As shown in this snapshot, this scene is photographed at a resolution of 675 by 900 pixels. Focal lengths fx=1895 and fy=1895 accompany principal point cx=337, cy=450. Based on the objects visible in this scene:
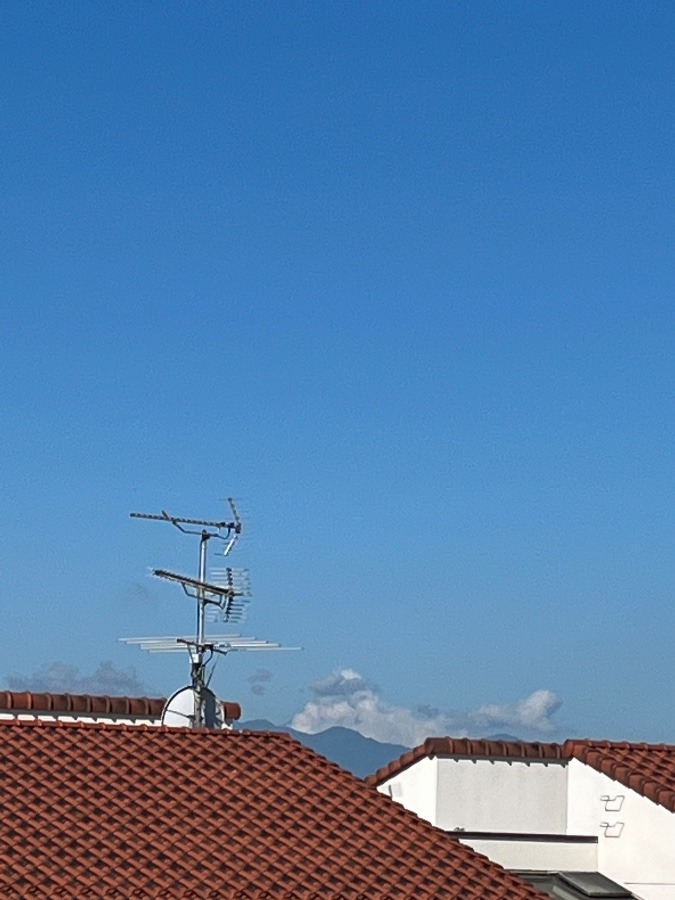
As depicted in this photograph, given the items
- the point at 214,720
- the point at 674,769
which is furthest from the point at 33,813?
the point at 674,769

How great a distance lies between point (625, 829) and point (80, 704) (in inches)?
318

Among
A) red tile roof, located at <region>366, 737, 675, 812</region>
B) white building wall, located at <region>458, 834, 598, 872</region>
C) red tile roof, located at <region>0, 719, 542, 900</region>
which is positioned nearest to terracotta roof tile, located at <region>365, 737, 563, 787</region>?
red tile roof, located at <region>366, 737, 675, 812</region>

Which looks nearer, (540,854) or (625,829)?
(625,829)

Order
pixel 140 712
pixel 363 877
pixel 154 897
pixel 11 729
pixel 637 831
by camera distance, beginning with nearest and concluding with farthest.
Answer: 1. pixel 154 897
2. pixel 363 877
3. pixel 11 729
4. pixel 637 831
5. pixel 140 712

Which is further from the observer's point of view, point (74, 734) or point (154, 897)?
point (74, 734)

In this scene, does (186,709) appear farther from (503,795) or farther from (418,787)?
(503,795)

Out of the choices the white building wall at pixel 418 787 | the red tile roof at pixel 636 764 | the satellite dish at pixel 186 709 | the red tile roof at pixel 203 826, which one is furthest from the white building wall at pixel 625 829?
the satellite dish at pixel 186 709

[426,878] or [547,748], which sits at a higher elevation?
[547,748]

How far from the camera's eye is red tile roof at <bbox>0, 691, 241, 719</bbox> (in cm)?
2756

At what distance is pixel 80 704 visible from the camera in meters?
27.8

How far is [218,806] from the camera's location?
23375 mm

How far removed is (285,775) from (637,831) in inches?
210

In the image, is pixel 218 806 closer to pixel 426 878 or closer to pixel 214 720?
pixel 426 878

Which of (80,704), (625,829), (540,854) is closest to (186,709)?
(80,704)
